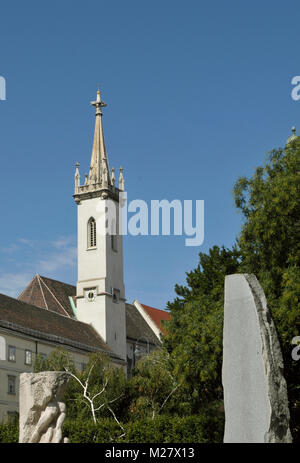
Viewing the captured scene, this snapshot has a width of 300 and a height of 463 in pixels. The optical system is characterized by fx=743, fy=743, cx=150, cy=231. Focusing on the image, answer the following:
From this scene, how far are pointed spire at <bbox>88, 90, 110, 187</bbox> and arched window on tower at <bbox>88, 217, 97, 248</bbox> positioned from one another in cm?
426

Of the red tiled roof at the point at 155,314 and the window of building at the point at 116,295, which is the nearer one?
the window of building at the point at 116,295

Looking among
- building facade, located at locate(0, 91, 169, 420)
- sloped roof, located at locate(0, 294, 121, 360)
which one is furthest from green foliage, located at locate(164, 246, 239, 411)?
building facade, located at locate(0, 91, 169, 420)

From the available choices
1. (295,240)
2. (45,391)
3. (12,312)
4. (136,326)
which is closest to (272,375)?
(45,391)

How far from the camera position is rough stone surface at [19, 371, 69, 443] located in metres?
17.2

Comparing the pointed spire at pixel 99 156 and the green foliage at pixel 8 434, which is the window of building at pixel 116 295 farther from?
the green foliage at pixel 8 434

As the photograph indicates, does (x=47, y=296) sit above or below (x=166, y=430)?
above

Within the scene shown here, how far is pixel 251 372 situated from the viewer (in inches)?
494

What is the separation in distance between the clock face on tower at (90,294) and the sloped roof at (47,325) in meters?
2.92

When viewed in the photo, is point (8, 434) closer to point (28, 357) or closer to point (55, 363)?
point (55, 363)

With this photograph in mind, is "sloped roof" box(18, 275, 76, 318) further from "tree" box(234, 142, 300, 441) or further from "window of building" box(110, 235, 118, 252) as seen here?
"tree" box(234, 142, 300, 441)

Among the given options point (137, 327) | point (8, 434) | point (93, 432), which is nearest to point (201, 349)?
point (93, 432)

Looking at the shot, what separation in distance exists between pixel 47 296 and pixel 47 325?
11.0 metres

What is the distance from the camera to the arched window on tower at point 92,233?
79.9 metres

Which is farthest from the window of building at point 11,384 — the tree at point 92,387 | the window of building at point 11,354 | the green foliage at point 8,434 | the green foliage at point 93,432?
the green foliage at point 93,432
